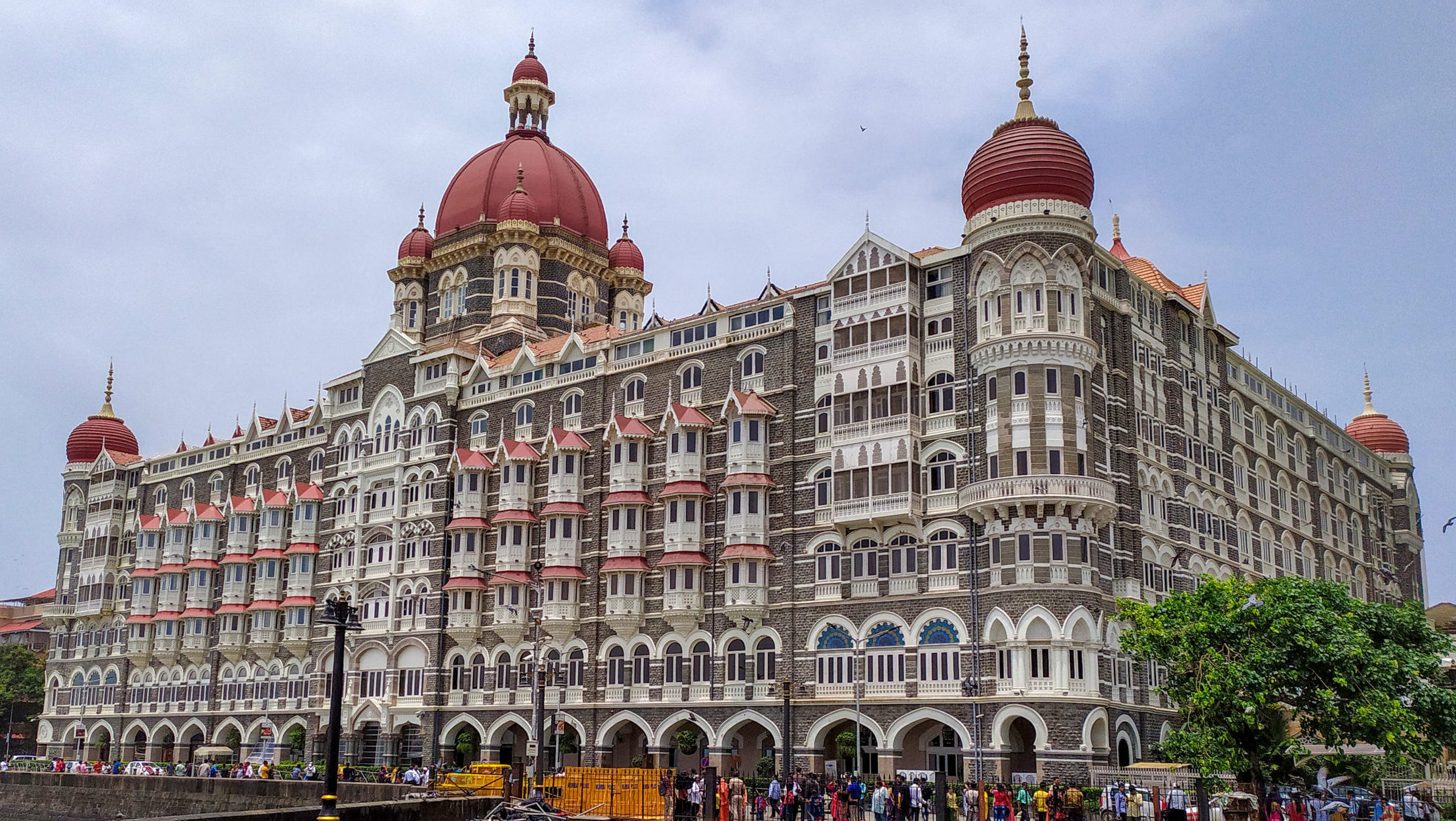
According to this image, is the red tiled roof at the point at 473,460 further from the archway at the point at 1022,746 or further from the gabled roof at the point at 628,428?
the archway at the point at 1022,746

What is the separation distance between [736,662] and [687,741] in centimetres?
397

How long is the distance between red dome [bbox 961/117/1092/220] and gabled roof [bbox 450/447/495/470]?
26731mm

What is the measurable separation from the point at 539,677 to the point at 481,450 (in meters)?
13.2

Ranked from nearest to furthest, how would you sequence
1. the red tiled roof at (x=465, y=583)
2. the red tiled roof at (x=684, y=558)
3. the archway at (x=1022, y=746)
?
the archway at (x=1022, y=746) → the red tiled roof at (x=684, y=558) → the red tiled roof at (x=465, y=583)

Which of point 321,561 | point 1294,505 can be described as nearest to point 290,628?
point 321,561

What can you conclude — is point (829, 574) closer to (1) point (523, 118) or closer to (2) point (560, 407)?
(2) point (560, 407)

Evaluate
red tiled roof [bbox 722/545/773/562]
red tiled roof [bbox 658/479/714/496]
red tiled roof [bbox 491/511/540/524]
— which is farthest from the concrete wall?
red tiled roof [bbox 658/479/714/496]

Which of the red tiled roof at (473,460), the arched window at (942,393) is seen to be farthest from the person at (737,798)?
the red tiled roof at (473,460)

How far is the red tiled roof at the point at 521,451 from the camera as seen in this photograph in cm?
6519

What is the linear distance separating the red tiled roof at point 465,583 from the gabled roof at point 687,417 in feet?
42.4

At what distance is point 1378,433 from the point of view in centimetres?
8844

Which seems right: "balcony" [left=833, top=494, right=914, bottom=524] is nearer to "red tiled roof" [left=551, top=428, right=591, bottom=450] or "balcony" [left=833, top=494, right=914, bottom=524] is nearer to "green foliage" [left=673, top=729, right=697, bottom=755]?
"green foliage" [left=673, top=729, right=697, bottom=755]

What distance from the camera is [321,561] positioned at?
7575 centimetres

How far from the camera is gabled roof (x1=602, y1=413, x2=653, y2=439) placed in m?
61.2
